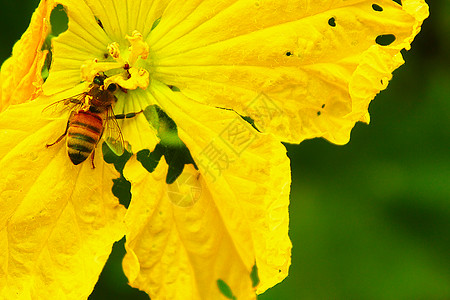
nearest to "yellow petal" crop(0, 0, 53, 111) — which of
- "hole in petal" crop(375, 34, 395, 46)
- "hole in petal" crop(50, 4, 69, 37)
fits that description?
"hole in petal" crop(50, 4, 69, 37)

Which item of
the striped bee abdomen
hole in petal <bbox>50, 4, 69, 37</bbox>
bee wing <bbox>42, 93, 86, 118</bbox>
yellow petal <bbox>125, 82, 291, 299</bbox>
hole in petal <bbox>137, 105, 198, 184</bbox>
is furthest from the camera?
hole in petal <bbox>50, 4, 69, 37</bbox>

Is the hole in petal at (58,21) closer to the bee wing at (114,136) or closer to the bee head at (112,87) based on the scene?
the bee head at (112,87)

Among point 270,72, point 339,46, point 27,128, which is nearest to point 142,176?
A: point 27,128

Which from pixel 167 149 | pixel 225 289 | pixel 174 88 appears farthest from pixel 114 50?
pixel 225 289

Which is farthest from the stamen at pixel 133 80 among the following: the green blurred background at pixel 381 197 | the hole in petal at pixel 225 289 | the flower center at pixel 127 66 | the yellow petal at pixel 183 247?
the green blurred background at pixel 381 197

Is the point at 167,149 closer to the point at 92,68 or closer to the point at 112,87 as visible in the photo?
the point at 112,87

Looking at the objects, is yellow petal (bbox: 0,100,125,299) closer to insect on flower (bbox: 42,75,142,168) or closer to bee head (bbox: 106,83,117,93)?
insect on flower (bbox: 42,75,142,168)

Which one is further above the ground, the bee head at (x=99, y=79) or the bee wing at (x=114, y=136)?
the bee head at (x=99, y=79)
